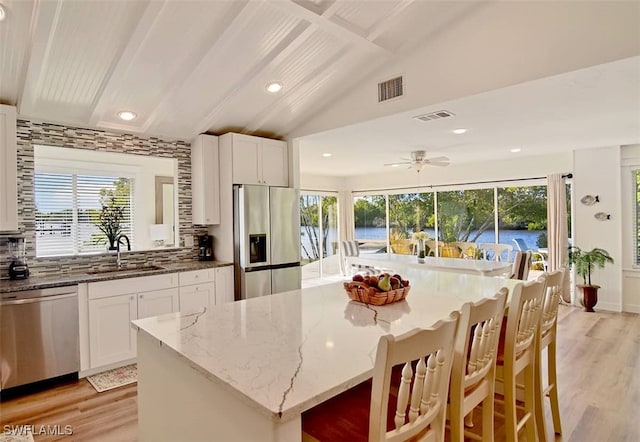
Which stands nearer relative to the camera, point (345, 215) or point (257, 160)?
point (257, 160)

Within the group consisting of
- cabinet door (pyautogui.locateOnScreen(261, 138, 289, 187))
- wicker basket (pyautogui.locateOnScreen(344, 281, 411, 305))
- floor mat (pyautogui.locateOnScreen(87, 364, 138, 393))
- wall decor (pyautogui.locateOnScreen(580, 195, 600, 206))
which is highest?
cabinet door (pyautogui.locateOnScreen(261, 138, 289, 187))

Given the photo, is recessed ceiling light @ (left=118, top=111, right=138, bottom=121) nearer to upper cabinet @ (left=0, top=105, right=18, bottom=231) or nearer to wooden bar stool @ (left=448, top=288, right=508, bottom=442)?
upper cabinet @ (left=0, top=105, right=18, bottom=231)

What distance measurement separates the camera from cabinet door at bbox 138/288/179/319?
358cm

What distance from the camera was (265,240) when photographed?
4320mm

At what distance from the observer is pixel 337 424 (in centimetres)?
134

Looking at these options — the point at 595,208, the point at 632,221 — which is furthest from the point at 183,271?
the point at 632,221

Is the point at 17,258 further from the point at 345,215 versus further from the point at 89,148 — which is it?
the point at 345,215

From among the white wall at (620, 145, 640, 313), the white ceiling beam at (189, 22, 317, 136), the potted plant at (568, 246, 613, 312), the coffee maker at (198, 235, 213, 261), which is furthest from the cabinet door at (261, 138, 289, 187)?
the white wall at (620, 145, 640, 313)

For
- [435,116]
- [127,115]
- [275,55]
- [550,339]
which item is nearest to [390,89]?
[435,116]

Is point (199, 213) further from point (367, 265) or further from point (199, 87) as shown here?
point (367, 265)

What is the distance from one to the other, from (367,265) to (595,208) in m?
3.55

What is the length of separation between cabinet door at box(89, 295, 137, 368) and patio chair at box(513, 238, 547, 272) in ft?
20.4

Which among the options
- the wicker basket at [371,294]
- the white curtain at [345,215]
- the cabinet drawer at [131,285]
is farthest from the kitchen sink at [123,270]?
the white curtain at [345,215]
